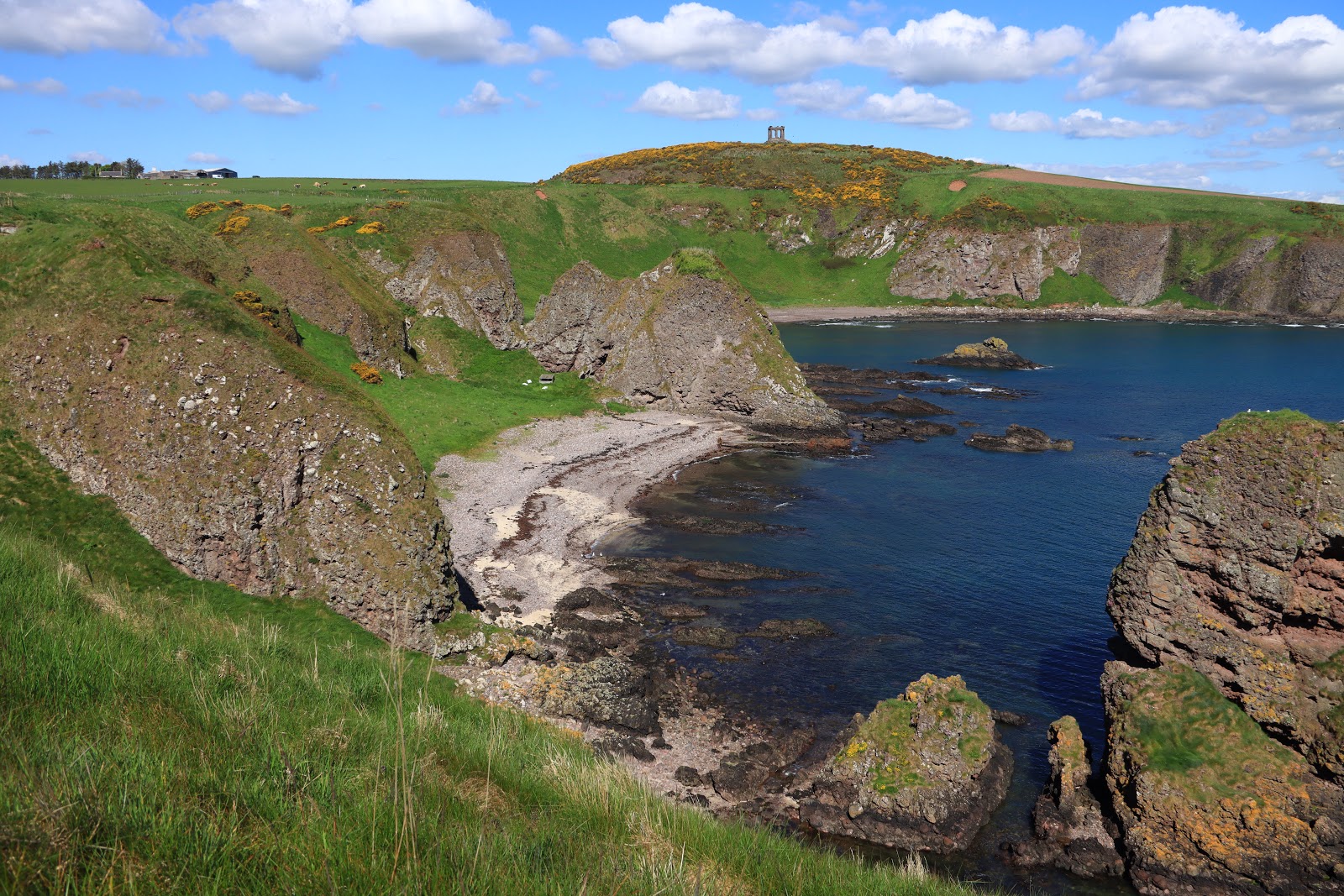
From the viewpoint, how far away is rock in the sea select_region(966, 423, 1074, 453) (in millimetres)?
68875

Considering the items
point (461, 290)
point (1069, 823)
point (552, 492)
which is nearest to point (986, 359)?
point (461, 290)

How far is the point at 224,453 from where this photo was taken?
29625 mm

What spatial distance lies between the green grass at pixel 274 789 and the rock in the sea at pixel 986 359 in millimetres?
103030

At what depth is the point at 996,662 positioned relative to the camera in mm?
34438

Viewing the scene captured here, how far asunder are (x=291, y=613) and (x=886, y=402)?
6649 cm

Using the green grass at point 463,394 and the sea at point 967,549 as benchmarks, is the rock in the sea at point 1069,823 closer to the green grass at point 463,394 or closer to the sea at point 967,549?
the sea at point 967,549

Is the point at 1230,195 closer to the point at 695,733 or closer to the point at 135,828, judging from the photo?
the point at 695,733

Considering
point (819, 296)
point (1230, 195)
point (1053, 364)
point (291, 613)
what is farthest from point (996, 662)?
point (1230, 195)

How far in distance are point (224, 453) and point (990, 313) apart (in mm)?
150879

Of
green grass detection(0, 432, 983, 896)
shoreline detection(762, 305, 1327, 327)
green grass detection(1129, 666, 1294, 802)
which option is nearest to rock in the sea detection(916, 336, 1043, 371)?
shoreline detection(762, 305, 1327, 327)

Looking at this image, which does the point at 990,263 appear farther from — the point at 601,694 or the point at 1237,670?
the point at 601,694

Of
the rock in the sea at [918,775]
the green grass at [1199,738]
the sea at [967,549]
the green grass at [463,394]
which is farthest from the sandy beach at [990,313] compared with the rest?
the green grass at [1199,738]

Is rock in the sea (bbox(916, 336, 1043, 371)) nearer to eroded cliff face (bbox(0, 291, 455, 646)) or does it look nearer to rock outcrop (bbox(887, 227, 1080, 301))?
rock outcrop (bbox(887, 227, 1080, 301))

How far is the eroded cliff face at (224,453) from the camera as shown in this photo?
29094 mm
